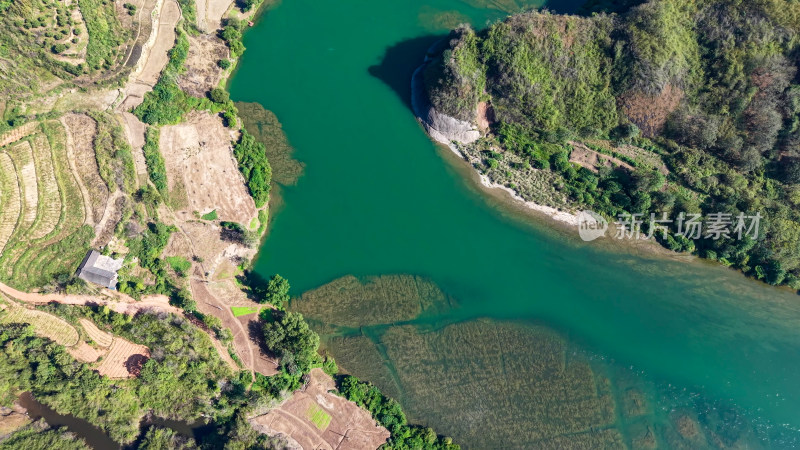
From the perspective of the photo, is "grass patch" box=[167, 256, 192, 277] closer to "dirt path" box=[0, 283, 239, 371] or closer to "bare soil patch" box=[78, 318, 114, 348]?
"dirt path" box=[0, 283, 239, 371]

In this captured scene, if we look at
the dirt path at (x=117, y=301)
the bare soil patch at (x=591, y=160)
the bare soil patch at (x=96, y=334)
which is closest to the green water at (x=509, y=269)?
the bare soil patch at (x=591, y=160)

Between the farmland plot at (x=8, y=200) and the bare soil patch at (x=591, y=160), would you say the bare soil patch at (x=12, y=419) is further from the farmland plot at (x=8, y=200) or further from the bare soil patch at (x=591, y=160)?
the bare soil patch at (x=591, y=160)

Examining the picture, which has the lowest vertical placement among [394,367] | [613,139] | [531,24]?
[394,367]

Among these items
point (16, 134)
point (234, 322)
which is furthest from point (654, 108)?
point (16, 134)

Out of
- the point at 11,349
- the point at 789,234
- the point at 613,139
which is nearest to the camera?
the point at 11,349

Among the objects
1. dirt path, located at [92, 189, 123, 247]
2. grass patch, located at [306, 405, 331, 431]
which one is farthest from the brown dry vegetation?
dirt path, located at [92, 189, 123, 247]

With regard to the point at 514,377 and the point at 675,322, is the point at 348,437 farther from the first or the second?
the point at 675,322

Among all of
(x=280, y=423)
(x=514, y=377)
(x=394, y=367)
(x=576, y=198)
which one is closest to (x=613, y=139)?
(x=576, y=198)

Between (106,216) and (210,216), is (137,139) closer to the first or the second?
(106,216)
